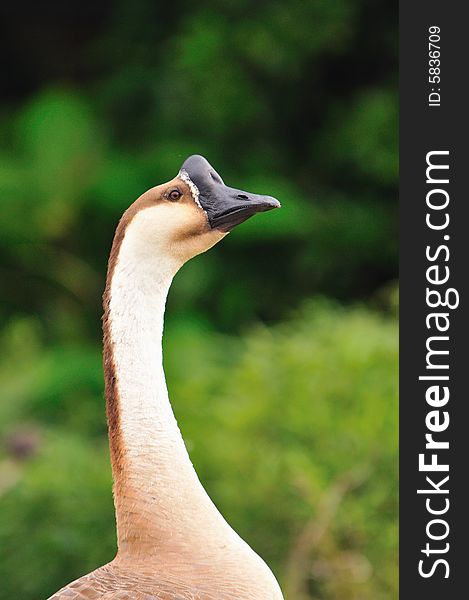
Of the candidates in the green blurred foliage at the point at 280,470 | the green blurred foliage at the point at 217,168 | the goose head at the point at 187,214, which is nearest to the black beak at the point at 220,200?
the goose head at the point at 187,214

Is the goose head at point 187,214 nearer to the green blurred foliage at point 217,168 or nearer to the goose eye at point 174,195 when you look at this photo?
the goose eye at point 174,195

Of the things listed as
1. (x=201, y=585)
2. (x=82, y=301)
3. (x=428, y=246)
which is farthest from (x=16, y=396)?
(x=201, y=585)

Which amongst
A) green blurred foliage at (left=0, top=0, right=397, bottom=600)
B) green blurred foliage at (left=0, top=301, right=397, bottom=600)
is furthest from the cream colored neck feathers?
green blurred foliage at (left=0, top=0, right=397, bottom=600)

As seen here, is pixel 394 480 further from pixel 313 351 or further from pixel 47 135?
pixel 47 135

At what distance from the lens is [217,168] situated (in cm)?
632

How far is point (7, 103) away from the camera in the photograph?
7.54 metres

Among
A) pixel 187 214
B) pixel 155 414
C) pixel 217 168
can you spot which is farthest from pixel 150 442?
pixel 217 168

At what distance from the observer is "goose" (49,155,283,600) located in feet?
5.71

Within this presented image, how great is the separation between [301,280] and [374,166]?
0.73 meters

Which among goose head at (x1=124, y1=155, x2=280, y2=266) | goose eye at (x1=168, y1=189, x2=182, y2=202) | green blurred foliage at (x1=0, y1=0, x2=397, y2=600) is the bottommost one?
goose head at (x1=124, y1=155, x2=280, y2=266)

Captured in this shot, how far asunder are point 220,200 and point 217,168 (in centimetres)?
457

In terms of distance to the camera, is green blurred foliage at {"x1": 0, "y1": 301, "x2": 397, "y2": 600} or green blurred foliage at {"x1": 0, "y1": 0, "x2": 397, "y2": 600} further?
green blurred foliage at {"x1": 0, "y1": 0, "x2": 397, "y2": 600}

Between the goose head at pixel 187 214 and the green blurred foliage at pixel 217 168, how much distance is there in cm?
247

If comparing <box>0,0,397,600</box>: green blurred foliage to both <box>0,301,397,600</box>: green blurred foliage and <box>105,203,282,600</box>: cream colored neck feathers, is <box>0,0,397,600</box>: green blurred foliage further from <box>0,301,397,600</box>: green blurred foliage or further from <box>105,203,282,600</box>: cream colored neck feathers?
<box>105,203,282,600</box>: cream colored neck feathers
